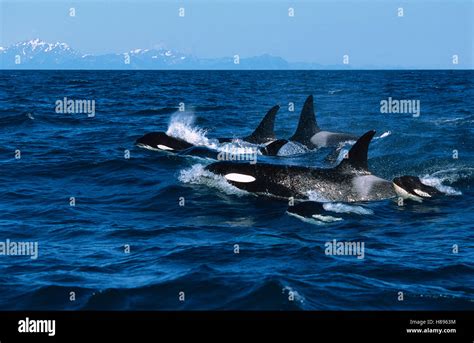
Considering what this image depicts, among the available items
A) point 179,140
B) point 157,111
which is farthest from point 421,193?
point 157,111

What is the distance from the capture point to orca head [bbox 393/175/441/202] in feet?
46.6

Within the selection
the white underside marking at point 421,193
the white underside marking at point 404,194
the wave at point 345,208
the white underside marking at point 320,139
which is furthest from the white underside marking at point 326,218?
the white underside marking at point 320,139

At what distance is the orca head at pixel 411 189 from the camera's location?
46.6 feet

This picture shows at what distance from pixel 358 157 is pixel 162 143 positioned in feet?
26.1

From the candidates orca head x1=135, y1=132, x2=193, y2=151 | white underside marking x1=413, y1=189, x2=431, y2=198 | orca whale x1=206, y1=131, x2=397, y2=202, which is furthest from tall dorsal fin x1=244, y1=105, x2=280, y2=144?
white underside marking x1=413, y1=189, x2=431, y2=198

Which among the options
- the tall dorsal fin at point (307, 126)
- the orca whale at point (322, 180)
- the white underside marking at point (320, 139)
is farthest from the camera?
the white underside marking at point (320, 139)

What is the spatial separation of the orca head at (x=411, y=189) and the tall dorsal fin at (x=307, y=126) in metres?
8.09

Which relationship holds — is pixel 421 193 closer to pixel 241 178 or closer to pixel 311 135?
pixel 241 178

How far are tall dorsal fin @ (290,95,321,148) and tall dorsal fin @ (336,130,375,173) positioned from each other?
795cm

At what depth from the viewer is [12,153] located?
2069 cm

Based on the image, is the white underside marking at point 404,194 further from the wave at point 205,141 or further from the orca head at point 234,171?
the wave at point 205,141

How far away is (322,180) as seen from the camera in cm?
1420

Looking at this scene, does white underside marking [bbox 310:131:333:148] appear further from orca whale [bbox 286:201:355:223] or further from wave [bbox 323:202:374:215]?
orca whale [bbox 286:201:355:223]
